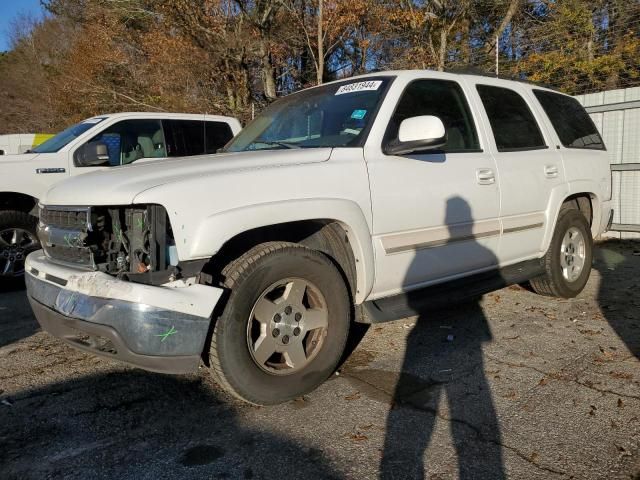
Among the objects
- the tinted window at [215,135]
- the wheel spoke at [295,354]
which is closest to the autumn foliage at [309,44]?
the tinted window at [215,135]

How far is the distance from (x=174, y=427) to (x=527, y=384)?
Answer: 84.4 inches

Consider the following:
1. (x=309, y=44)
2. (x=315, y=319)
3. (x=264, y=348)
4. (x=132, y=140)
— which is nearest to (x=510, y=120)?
(x=315, y=319)

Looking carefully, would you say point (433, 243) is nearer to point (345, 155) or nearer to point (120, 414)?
point (345, 155)

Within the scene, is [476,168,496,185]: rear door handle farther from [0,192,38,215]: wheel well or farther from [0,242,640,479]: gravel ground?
[0,192,38,215]: wheel well

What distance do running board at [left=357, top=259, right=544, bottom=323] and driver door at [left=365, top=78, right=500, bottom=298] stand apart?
0.07 m

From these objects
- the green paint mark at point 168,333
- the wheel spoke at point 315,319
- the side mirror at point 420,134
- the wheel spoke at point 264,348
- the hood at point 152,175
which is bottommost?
the wheel spoke at point 264,348

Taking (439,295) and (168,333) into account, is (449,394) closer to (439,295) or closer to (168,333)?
(439,295)

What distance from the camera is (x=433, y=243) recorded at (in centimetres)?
374

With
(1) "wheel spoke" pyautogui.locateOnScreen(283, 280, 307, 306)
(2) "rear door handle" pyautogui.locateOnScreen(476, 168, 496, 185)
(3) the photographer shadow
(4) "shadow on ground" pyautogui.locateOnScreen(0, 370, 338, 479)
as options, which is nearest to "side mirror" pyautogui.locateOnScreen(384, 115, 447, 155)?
(3) the photographer shadow

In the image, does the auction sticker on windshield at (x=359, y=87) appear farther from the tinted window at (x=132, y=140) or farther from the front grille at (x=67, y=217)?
the tinted window at (x=132, y=140)

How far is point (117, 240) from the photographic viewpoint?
2918mm

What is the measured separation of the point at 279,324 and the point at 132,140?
474 cm

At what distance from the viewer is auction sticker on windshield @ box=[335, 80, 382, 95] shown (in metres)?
3.80

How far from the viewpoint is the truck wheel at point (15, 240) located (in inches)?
243
